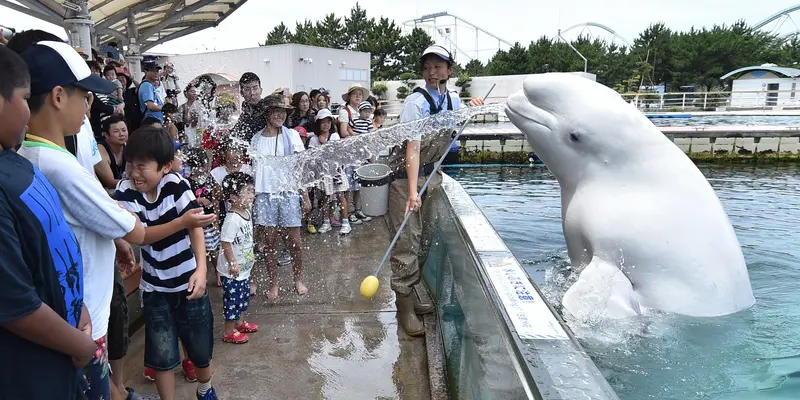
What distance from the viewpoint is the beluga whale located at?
328 cm

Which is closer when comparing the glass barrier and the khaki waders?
the glass barrier

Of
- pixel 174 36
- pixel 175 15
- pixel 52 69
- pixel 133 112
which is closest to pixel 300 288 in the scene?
pixel 52 69

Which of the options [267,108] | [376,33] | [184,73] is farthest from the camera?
[376,33]

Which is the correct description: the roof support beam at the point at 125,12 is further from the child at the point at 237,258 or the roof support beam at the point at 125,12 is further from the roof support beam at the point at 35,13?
the child at the point at 237,258

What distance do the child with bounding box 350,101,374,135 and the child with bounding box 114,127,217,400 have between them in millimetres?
4912

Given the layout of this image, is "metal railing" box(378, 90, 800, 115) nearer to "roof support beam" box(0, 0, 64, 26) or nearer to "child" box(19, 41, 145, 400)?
"roof support beam" box(0, 0, 64, 26)

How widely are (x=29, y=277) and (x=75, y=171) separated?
0.62 metres

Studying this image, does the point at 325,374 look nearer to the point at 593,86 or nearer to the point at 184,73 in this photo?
the point at 593,86

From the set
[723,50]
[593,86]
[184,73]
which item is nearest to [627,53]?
[723,50]

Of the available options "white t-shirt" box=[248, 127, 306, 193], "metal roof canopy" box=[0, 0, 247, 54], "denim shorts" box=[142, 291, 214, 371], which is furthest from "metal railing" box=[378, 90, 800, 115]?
"denim shorts" box=[142, 291, 214, 371]

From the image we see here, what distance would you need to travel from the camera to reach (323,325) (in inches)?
161

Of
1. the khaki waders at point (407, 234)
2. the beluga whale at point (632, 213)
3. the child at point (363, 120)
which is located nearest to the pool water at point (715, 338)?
the beluga whale at point (632, 213)

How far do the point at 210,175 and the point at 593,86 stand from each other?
3.26 meters

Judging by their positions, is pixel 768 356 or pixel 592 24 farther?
pixel 592 24
